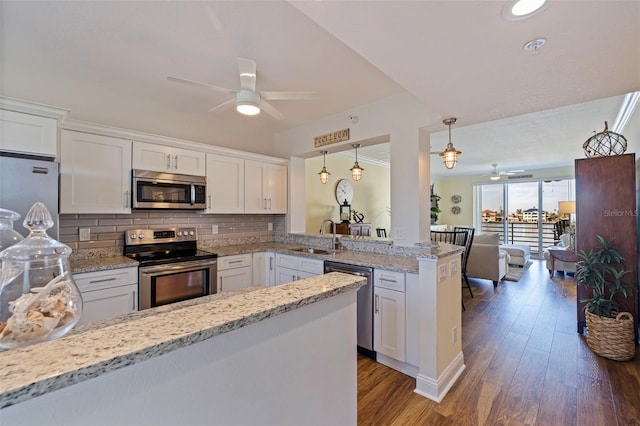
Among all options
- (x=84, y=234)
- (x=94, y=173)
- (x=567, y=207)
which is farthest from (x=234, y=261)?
(x=567, y=207)

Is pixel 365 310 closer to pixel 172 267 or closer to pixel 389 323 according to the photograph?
pixel 389 323

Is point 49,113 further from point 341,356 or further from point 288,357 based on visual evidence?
point 341,356

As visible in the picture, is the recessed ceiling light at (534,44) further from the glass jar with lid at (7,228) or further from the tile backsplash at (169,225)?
the tile backsplash at (169,225)

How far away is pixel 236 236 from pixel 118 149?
5.67ft

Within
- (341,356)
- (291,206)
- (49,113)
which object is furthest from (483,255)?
(49,113)

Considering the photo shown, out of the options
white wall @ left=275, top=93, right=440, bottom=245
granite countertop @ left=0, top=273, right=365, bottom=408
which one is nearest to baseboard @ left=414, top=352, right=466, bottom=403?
white wall @ left=275, top=93, right=440, bottom=245

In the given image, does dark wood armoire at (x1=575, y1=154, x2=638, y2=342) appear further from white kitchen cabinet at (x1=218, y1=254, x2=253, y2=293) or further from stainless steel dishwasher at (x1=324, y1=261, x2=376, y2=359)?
white kitchen cabinet at (x1=218, y1=254, x2=253, y2=293)

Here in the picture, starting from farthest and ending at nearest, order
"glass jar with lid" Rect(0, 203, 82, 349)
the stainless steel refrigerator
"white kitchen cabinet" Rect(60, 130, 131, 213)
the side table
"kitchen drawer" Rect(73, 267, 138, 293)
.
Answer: the side table < "white kitchen cabinet" Rect(60, 130, 131, 213) < "kitchen drawer" Rect(73, 267, 138, 293) < the stainless steel refrigerator < "glass jar with lid" Rect(0, 203, 82, 349)

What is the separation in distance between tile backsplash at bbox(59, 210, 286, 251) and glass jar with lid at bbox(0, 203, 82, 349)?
2412 mm

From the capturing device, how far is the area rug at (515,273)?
550cm

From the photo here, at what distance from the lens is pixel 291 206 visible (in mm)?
4059

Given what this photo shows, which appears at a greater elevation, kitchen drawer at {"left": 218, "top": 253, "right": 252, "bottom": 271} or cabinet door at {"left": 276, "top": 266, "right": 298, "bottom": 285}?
kitchen drawer at {"left": 218, "top": 253, "right": 252, "bottom": 271}

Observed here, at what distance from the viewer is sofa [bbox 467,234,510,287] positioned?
4.89 meters

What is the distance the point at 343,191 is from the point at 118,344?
5.60 m
